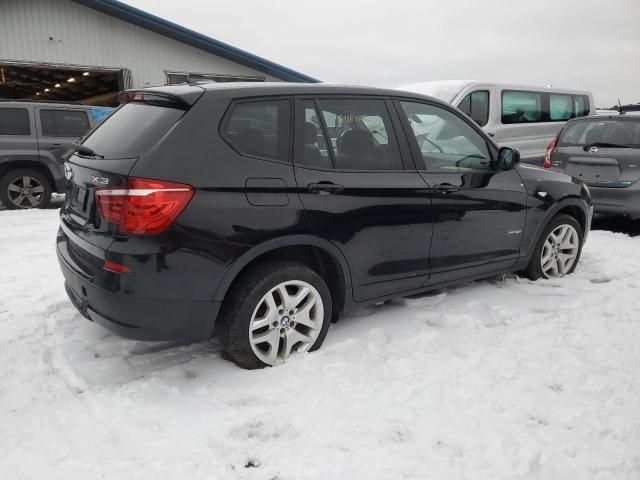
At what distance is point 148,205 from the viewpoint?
256 centimetres

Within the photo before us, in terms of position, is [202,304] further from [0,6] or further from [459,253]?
[0,6]

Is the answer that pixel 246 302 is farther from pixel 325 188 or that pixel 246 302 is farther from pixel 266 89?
pixel 266 89

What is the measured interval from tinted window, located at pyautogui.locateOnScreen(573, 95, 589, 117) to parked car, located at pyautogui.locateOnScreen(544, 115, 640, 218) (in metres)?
4.69

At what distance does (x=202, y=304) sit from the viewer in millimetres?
2740

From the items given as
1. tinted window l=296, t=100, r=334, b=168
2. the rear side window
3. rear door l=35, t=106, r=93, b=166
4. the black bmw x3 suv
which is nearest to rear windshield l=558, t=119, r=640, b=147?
the black bmw x3 suv

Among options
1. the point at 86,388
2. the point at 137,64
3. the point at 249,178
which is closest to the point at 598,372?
the point at 249,178

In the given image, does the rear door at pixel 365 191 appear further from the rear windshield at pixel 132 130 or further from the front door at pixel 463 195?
the rear windshield at pixel 132 130

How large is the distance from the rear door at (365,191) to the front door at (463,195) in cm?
14

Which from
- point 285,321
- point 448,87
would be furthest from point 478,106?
point 285,321

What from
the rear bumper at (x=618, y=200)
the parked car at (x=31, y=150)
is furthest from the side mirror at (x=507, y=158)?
Result: the parked car at (x=31, y=150)

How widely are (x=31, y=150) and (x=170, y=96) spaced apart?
6.57m

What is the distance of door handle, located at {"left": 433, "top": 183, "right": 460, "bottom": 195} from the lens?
11.8 feet

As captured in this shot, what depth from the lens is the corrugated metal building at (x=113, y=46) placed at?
1263 cm

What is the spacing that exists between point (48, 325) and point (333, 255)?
2116 mm
